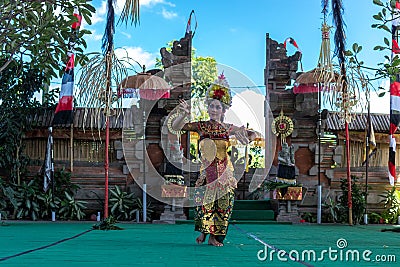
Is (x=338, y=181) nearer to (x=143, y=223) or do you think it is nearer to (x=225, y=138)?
(x=143, y=223)

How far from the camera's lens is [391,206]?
11047 millimetres

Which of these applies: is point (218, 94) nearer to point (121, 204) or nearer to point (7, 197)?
point (121, 204)

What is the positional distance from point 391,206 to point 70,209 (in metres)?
6.32

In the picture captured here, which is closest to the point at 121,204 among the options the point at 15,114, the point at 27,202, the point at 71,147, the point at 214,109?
the point at 71,147

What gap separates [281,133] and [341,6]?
273cm

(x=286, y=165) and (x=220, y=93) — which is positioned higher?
(x=220, y=93)

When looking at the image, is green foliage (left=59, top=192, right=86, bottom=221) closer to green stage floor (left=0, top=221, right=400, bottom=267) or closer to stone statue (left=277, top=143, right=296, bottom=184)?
green stage floor (left=0, top=221, right=400, bottom=267)

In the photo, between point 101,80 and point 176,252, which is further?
point 101,80

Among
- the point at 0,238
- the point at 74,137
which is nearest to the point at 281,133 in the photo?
the point at 74,137

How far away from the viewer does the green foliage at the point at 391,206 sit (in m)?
10.9

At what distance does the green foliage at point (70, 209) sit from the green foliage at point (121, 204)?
62 centimetres

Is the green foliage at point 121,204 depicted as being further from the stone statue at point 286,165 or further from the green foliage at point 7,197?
the stone statue at point 286,165

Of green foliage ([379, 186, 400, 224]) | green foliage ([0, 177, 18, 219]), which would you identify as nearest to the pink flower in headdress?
green foliage ([0, 177, 18, 219])

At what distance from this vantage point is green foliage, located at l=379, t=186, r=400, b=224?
1094cm
